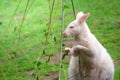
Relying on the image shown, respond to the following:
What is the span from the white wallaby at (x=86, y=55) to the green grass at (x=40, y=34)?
73.9 inches

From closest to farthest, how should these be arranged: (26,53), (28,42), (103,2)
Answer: (26,53)
(28,42)
(103,2)

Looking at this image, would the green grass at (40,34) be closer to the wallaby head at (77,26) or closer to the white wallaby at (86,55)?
the white wallaby at (86,55)

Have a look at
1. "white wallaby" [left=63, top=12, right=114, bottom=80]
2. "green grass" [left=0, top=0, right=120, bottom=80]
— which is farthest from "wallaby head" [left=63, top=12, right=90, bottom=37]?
"green grass" [left=0, top=0, right=120, bottom=80]

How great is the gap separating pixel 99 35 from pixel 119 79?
359cm

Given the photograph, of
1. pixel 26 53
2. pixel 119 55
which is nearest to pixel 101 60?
pixel 119 55

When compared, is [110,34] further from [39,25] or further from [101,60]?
[101,60]

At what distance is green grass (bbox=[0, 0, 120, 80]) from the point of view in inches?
313

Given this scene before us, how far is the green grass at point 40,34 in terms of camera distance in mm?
7957

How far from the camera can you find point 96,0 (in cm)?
1296

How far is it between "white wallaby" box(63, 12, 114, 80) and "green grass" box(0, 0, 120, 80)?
6.16ft

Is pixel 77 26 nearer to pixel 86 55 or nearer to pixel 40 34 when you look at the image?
pixel 86 55

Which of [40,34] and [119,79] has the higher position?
[40,34]

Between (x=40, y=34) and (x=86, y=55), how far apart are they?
6.44m

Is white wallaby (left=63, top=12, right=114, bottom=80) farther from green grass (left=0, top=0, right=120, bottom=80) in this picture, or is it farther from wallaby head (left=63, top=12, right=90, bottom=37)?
green grass (left=0, top=0, right=120, bottom=80)
